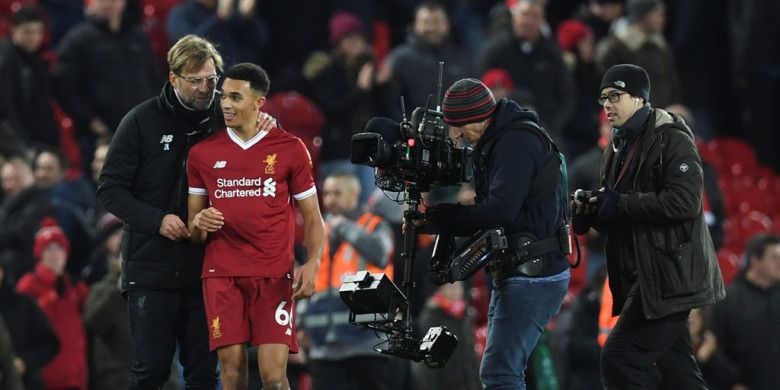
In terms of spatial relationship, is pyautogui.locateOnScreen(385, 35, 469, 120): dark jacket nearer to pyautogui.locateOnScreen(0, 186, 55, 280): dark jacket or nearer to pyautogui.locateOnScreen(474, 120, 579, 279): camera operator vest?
pyautogui.locateOnScreen(0, 186, 55, 280): dark jacket

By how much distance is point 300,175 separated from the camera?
8.41 meters

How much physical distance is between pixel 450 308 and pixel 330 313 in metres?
1.11

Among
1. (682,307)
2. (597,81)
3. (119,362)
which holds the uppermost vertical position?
(597,81)

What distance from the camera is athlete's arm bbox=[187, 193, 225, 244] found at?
27.0 feet

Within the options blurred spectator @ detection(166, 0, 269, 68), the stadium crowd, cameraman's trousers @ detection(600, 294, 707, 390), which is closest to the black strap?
cameraman's trousers @ detection(600, 294, 707, 390)

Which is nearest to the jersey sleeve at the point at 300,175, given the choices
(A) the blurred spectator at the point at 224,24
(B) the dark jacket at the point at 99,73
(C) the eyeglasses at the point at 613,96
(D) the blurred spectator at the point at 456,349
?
(C) the eyeglasses at the point at 613,96

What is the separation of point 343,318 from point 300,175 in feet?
10.6

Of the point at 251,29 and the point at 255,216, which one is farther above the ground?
the point at 251,29

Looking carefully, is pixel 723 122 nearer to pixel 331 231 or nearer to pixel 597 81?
pixel 597 81

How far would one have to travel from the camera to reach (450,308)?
12227 mm

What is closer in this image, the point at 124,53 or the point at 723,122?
the point at 124,53

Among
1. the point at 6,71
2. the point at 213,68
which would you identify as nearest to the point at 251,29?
the point at 6,71

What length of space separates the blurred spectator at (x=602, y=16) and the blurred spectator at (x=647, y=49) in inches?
56.6

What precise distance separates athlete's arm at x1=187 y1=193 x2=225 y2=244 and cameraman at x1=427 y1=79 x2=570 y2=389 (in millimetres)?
1100
